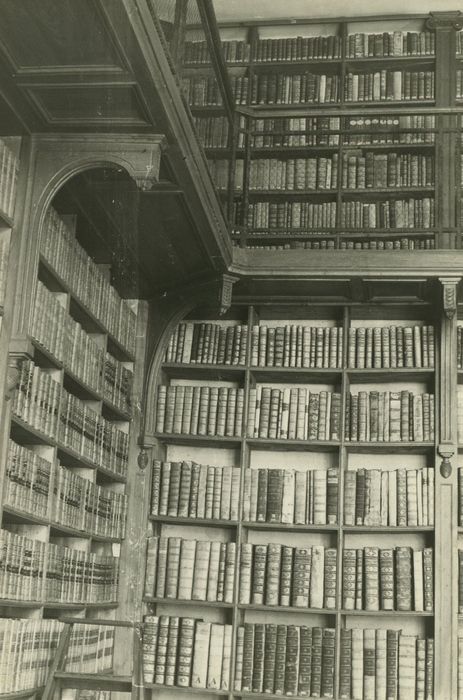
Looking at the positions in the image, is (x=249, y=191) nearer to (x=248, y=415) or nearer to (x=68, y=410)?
(x=248, y=415)

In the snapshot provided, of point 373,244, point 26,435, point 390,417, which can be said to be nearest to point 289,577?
point 390,417

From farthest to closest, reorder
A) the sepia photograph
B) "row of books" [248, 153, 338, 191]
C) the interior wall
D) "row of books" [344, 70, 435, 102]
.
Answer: the interior wall, "row of books" [344, 70, 435, 102], "row of books" [248, 153, 338, 191], the sepia photograph

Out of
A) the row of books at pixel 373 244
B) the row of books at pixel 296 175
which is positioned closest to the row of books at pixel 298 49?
the row of books at pixel 296 175

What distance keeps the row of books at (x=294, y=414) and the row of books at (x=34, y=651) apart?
1.37 m

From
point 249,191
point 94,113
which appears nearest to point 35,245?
point 94,113

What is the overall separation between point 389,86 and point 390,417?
202cm

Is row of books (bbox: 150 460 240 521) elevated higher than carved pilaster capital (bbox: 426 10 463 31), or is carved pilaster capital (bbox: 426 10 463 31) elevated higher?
carved pilaster capital (bbox: 426 10 463 31)

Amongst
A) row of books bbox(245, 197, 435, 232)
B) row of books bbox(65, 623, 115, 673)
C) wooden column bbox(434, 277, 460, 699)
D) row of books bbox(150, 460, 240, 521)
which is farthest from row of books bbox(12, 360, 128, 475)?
wooden column bbox(434, 277, 460, 699)

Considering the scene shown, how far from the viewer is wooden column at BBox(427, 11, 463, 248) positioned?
16.2 ft

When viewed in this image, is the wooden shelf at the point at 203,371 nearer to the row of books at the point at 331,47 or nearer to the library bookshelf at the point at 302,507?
the library bookshelf at the point at 302,507

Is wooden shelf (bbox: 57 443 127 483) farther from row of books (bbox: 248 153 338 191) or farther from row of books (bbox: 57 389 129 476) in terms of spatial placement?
row of books (bbox: 248 153 338 191)

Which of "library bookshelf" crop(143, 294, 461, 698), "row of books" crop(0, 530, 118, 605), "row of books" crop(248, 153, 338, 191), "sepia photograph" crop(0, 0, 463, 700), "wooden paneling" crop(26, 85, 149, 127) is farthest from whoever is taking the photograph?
"row of books" crop(248, 153, 338, 191)

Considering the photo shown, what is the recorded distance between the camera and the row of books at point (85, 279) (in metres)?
3.87

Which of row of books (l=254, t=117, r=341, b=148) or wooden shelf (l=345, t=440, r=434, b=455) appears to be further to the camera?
row of books (l=254, t=117, r=341, b=148)
